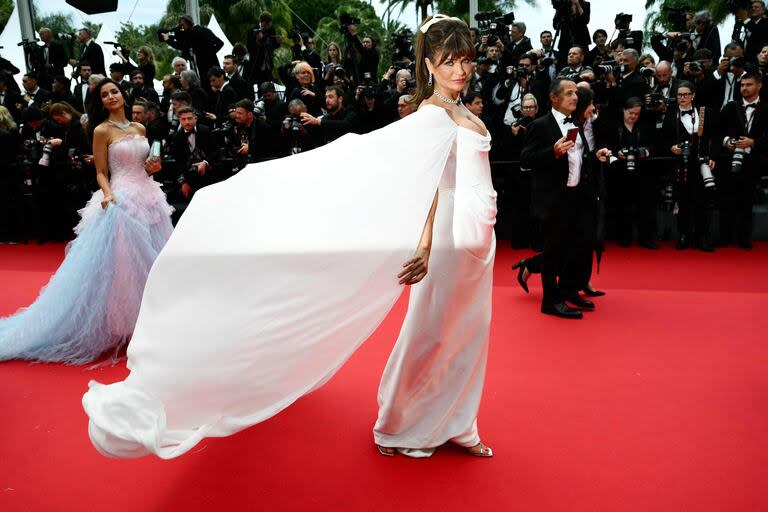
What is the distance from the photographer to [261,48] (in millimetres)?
8562

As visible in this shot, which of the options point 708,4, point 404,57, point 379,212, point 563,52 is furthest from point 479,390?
point 708,4

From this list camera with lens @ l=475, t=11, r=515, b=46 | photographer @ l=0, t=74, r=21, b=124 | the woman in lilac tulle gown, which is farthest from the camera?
photographer @ l=0, t=74, r=21, b=124

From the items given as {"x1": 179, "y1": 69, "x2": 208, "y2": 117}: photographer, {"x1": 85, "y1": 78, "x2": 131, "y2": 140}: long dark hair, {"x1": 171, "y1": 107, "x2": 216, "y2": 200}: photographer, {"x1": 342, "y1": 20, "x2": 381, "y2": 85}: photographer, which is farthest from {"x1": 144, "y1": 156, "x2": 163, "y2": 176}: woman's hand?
{"x1": 342, "y1": 20, "x2": 381, "y2": 85}: photographer

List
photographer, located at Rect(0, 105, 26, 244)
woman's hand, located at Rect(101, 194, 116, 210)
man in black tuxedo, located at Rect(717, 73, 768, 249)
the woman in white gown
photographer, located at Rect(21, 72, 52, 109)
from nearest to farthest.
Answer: the woman in white gown
woman's hand, located at Rect(101, 194, 116, 210)
man in black tuxedo, located at Rect(717, 73, 768, 249)
photographer, located at Rect(0, 105, 26, 244)
photographer, located at Rect(21, 72, 52, 109)

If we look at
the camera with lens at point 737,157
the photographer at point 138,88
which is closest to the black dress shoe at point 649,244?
the camera with lens at point 737,157

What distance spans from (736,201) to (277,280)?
5.91 m

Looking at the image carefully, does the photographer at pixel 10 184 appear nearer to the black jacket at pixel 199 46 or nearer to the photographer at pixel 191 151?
the black jacket at pixel 199 46

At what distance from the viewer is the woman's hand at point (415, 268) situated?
6.81 feet

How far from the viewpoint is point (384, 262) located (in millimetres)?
2102

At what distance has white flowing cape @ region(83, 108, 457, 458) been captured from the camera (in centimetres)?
198

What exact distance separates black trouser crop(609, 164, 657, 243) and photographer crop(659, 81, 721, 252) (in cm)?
26

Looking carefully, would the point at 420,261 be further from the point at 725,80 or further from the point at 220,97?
the point at 220,97

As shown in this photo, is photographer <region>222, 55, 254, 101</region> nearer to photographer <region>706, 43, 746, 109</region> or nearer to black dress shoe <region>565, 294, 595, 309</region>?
black dress shoe <region>565, 294, 595, 309</region>

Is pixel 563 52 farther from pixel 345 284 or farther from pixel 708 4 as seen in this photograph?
pixel 708 4
